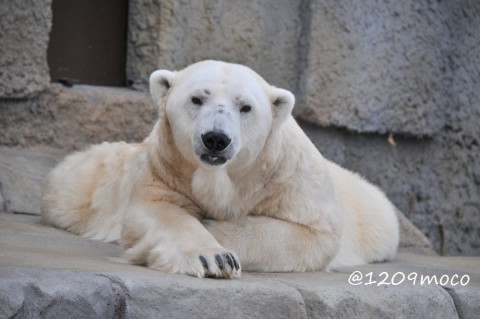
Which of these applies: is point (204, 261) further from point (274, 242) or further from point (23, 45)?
point (23, 45)

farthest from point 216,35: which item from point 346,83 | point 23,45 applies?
point 23,45

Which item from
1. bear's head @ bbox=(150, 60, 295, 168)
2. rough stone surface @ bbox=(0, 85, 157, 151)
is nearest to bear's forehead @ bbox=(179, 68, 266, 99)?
bear's head @ bbox=(150, 60, 295, 168)

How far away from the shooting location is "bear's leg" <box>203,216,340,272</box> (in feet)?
11.1

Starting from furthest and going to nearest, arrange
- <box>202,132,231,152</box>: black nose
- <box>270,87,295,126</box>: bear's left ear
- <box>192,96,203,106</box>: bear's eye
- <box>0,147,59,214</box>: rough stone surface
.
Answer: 1. <box>0,147,59,214</box>: rough stone surface
2. <box>270,87,295,126</box>: bear's left ear
3. <box>192,96,203,106</box>: bear's eye
4. <box>202,132,231,152</box>: black nose

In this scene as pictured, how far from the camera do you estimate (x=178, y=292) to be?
278 cm

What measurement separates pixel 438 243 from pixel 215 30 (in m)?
2.08

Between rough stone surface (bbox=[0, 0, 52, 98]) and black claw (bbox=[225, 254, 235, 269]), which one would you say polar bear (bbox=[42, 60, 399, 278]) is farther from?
rough stone surface (bbox=[0, 0, 52, 98])

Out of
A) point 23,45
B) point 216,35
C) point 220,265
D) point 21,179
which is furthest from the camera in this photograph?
point 216,35

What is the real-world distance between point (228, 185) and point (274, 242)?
27 cm

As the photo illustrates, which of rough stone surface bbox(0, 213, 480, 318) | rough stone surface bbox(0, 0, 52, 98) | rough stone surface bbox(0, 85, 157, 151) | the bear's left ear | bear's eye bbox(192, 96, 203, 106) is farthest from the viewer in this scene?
rough stone surface bbox(0, 85, 157, 151)

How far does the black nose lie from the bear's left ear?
42cm

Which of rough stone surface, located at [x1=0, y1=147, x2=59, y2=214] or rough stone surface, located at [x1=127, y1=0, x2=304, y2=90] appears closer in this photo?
rough stone surface, located at [x1=0, y1=147, x2=59, y2=214]

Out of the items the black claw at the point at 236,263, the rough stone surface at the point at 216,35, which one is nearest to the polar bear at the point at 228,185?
the black claw at the point at 236,263

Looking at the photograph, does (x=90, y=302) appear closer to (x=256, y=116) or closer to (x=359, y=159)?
(x=256, y=116)
